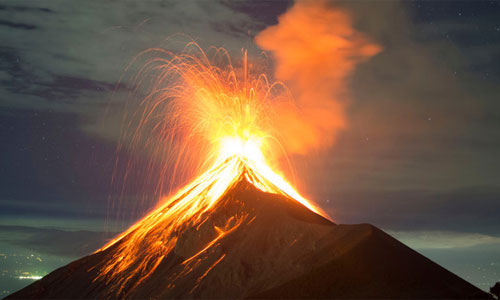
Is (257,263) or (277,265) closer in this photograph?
(277,265)

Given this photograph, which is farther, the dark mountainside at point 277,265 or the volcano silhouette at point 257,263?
the volcano silhouette at point 257,263

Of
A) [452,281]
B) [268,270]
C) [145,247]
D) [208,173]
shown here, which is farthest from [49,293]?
[452,281]

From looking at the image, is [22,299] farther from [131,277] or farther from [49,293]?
[131,277]

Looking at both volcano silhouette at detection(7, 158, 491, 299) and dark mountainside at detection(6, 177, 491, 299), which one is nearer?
dark mountainside at detection(6, 177, 491, 299)
